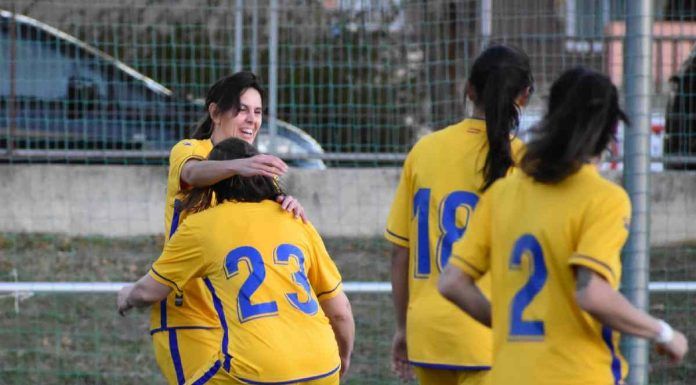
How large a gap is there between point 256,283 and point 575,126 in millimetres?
1476

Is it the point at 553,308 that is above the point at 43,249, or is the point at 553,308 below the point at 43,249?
above

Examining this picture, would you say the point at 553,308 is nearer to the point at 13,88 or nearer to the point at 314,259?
the point at 314,259

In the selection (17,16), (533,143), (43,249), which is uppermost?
(17,16)

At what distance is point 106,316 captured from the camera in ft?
27.9

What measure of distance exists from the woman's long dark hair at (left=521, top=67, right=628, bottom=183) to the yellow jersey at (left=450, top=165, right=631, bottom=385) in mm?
47

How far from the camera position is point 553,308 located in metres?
3.19

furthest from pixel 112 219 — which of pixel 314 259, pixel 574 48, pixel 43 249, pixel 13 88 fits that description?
pixel 314 259

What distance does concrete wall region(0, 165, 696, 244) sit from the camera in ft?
29.6

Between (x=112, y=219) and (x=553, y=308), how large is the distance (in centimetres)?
636

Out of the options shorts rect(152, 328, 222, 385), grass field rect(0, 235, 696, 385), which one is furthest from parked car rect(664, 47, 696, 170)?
shorts rect(152, 328, 222, 385)

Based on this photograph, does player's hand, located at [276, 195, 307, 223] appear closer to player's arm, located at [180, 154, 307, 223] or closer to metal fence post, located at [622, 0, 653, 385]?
player's arm, located at [180, 154, 307, 223]

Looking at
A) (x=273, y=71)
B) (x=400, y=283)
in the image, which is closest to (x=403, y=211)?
(x=400, y=283)

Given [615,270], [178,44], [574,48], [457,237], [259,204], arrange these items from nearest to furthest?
[615,270] < [457,237] < [259,204] < [574,48] < [178,44]

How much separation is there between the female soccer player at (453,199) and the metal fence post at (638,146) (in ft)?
2.59
